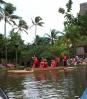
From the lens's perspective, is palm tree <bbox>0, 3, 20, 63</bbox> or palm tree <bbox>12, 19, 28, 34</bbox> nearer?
palm tree <bbox>0, 3, 20, 63</bbox>

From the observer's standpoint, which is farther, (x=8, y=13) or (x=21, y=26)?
(x=21, y=26)

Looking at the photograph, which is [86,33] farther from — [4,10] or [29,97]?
[4,10]

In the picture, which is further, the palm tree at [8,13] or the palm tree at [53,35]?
the palm tree at [53,35]

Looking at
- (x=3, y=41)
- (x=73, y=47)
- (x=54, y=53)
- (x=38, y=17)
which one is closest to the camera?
(x=3, y=41)

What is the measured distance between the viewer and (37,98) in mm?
12594

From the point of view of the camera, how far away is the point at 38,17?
77875mm

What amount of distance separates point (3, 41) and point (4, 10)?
15.1 feet

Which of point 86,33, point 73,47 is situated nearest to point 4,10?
point 73,47

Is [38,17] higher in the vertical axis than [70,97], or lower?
higher

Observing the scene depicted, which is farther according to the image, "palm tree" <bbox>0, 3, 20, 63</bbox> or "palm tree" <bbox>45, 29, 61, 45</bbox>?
"palm tree" <bbox>45, 29, 61, 45</bbox>

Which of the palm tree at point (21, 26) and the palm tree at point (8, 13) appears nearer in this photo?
the palm tree at point (8, 13)

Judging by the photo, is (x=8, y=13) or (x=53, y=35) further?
(x=53, y=35)

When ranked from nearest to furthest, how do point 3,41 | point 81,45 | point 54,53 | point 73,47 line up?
1. point 3,41
2. point 54,53
3. point 73,47
4. point 81,45

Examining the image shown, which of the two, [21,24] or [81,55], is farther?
[81,55]
